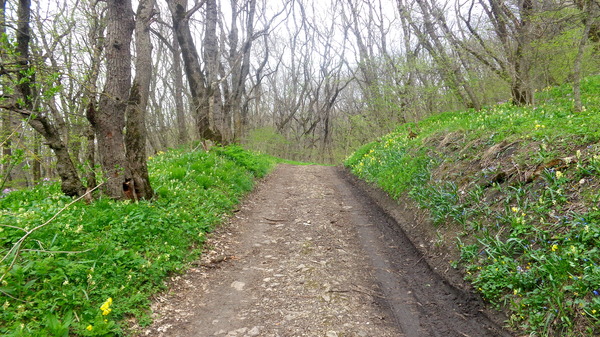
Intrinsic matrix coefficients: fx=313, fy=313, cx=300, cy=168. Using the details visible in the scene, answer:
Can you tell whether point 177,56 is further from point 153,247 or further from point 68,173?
point 153,247

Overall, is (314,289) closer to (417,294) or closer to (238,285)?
(238,285)

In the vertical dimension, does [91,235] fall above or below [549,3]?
below

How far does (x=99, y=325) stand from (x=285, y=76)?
35324 mm

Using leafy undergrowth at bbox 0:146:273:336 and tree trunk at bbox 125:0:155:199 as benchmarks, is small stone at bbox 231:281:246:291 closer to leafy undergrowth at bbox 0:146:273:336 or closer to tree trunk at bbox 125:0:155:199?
leafy undergrowth at bbox 0:146:273:336

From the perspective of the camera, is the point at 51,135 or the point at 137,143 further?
the point at 137,143

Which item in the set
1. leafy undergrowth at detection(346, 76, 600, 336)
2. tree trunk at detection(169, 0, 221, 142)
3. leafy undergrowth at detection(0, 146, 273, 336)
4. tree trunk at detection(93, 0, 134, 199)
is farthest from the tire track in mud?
tree trunk at detection(169, 0, 221, 142)

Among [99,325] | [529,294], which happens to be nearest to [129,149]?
[99,325]

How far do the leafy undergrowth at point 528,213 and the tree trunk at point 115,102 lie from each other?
208 inches

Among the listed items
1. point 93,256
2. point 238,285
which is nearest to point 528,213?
point 238,285

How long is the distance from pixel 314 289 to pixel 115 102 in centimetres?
430

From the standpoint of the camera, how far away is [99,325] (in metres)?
2.76

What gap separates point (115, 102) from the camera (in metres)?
5.13

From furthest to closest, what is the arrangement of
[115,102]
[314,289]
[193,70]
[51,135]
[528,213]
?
[193,70]
[115,102]
[51,135]
[314,289]
[528,213]

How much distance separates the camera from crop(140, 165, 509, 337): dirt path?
318cm
